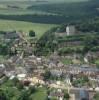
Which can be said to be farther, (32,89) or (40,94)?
(32,89)

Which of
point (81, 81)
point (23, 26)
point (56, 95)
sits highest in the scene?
point (23, 26)

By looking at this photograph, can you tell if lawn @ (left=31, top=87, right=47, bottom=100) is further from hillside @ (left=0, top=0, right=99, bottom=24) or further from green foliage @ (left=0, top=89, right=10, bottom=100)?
hillside @ (left=0, top=0, right=99, bottom=24)

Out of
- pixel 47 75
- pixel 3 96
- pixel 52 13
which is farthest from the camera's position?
pixel 52 13

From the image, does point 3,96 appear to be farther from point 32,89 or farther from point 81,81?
point 81,81

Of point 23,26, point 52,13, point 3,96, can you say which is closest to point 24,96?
point 3,96

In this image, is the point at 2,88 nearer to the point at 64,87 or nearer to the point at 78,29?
the point at 64,87

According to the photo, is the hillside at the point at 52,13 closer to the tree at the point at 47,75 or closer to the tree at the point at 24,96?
the tree at the point at 47,75
